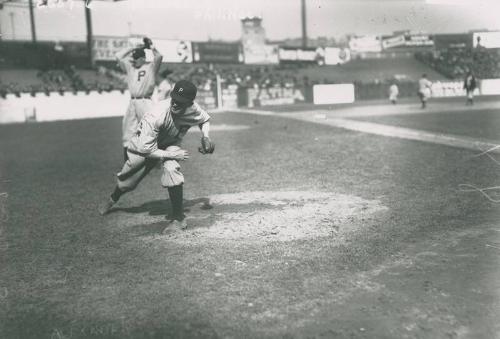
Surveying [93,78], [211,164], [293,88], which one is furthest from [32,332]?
[293,88]

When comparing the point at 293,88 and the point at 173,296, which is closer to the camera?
the point at 173,296

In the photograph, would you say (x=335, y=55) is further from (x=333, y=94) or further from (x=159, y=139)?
(x=159, y=139)

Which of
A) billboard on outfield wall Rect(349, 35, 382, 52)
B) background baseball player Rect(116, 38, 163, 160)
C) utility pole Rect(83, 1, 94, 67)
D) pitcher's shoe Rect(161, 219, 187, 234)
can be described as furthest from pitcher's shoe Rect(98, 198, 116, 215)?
billboard on outfield wall Rect(349, 35, 382, 52)

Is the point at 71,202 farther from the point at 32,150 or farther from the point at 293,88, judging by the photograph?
the point at 293,88

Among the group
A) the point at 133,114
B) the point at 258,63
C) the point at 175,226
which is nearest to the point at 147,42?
the point at 133,114

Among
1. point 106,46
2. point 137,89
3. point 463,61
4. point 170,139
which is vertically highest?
point 106,46

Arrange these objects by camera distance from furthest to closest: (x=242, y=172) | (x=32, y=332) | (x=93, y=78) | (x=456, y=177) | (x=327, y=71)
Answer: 1. (x=327, y=71)
2. (x=93, y=78)
3. (x=242, y=172)
4. (x=456, y=177)
5. (x=32, y=332)

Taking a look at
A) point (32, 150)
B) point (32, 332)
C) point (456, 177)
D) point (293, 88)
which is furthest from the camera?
point (293, 88)

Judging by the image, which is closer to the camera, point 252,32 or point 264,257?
point 264,257
